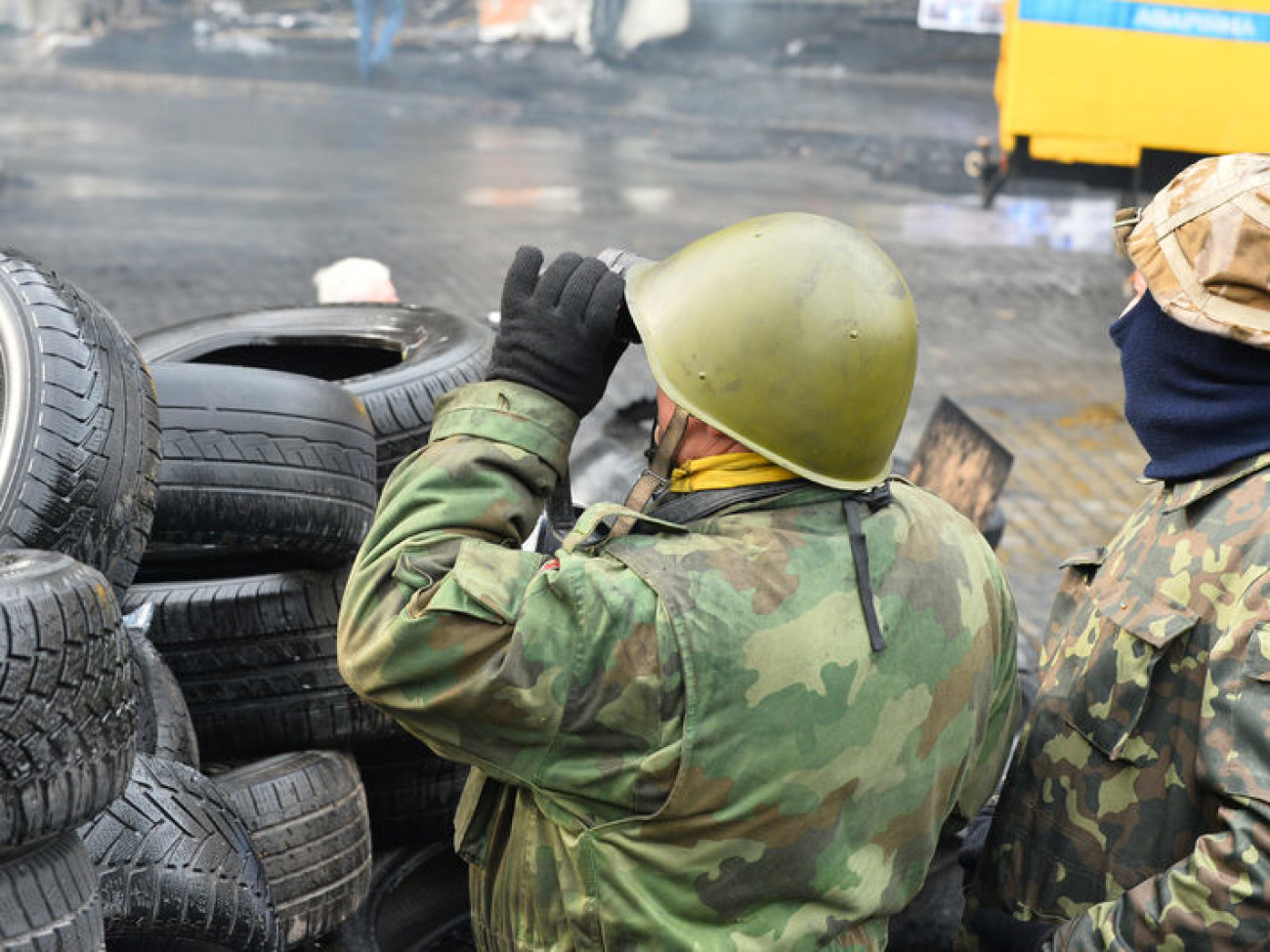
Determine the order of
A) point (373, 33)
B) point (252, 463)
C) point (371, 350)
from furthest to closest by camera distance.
Result: point (373, 33) < point (371, 350) < point (252, 463)

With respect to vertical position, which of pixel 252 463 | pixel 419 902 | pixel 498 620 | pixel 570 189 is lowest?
pixel 570 189

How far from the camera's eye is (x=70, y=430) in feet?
9.04

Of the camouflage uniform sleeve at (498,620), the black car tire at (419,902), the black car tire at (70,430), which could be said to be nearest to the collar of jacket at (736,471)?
the camouflage uniform sleeve at (498,620)

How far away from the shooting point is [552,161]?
15.1 metres

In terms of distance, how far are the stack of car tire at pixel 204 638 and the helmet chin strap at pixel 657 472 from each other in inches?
34.4

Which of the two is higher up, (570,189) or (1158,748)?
Answer: (1158,748)

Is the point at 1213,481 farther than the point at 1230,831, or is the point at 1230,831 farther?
the point at 1213,481

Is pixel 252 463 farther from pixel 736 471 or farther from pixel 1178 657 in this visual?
pixel 1178 657

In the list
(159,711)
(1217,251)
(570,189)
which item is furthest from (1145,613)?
(570,189)

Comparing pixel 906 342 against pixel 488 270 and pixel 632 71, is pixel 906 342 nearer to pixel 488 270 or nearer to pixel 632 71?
pixel 488 270

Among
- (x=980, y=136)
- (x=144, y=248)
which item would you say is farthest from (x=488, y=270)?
(x=980, y=136)

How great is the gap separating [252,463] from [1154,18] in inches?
335

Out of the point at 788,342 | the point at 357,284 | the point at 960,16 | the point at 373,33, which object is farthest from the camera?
the point at 373,33

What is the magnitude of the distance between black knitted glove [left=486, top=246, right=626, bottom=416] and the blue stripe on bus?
881cm
